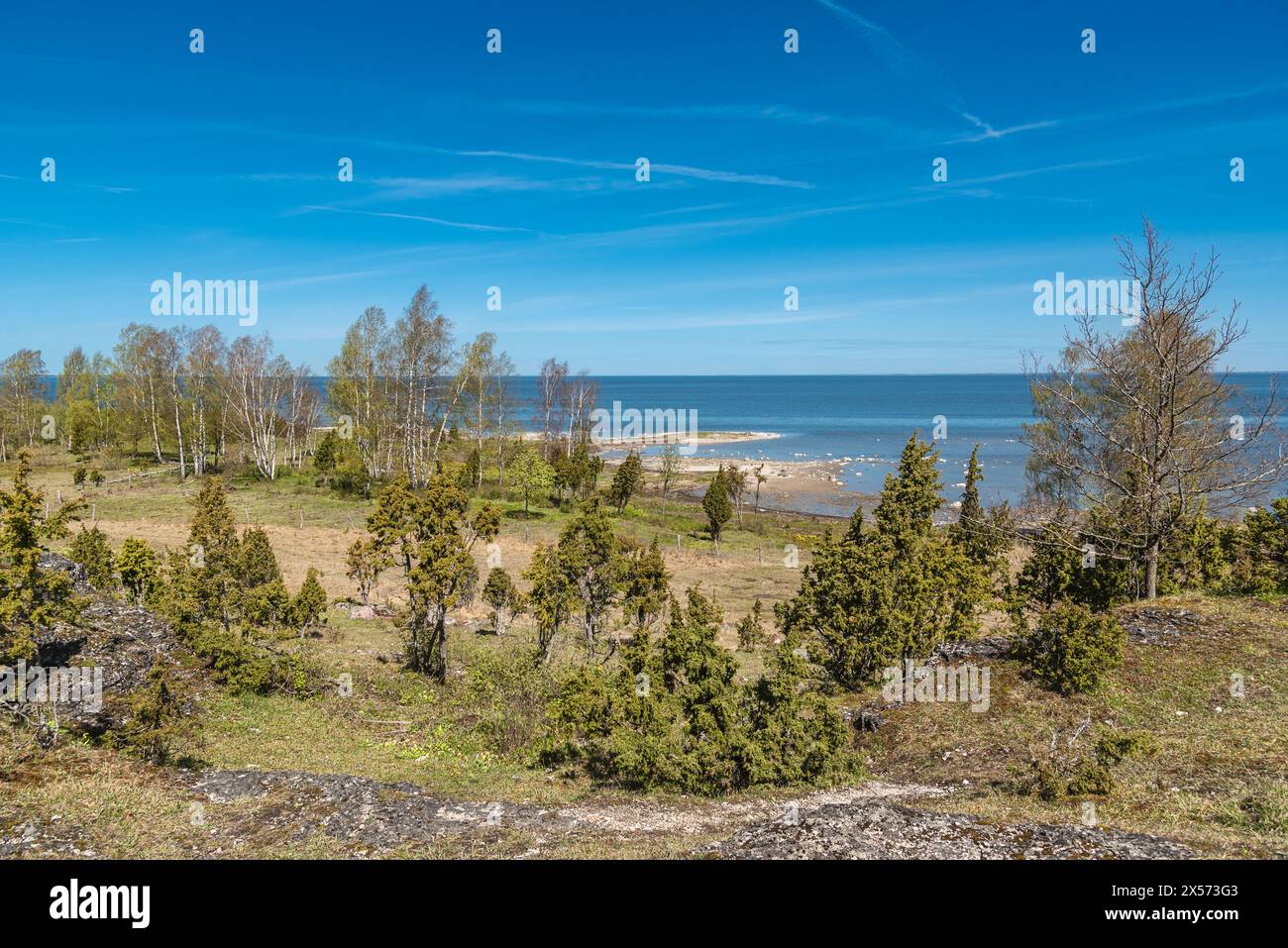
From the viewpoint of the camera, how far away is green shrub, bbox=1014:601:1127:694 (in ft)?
48.4

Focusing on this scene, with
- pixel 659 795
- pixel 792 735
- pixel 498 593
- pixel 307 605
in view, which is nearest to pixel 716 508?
pixel 498 593

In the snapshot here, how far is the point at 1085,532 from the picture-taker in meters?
18.6

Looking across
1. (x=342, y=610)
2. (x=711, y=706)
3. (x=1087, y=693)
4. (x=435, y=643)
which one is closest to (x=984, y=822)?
(x=711, y=706)

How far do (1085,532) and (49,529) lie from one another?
21827mm

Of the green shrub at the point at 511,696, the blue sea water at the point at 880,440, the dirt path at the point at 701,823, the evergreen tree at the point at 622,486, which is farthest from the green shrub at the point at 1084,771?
the evergreen tree at the point at 622,486

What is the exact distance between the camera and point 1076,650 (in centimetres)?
1480

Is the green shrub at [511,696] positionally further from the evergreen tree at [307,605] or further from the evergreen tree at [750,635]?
the evergreen tree at [750,635]

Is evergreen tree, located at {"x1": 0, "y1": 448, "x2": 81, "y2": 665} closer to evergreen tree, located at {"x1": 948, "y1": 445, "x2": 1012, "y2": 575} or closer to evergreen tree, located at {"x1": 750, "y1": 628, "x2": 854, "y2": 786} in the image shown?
evergreen tree, located at {"x1": 750, "y1": 628, "x2": 854, "y2": 786}

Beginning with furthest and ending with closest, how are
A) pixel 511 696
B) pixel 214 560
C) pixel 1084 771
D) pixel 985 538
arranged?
pixel 985 538, pixel 214 560, pixel 511 696, pixel 1084 771

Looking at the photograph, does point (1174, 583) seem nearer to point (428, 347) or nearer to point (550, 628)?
point (550, 628)

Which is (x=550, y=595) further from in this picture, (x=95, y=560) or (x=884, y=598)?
(x=95, y=560)

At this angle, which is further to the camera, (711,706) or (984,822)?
(711,706)

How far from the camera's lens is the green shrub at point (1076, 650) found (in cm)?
1476

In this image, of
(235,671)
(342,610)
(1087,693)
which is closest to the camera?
(1087,693)
